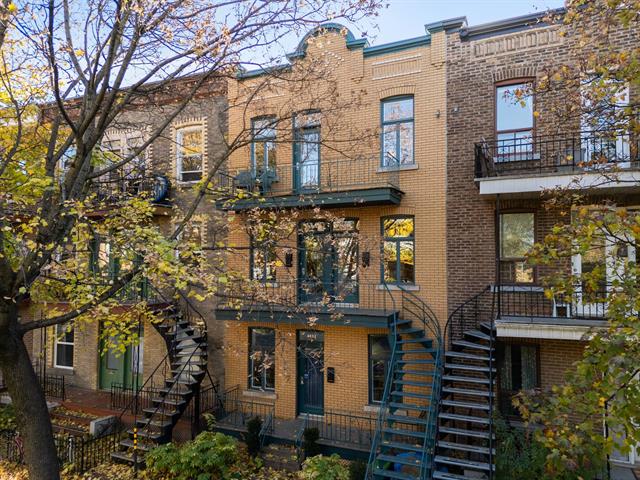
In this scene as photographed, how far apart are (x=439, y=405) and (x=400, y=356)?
7.09ft

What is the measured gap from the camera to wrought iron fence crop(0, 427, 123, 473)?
1058 centimetres

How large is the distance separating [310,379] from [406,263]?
14.8 feet

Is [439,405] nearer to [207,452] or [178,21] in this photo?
[207,452]

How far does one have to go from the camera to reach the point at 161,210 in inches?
558

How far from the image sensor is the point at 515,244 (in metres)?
11.0

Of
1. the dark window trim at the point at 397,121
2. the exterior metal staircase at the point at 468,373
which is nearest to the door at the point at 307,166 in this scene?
the dark window trim at the point at 397,121

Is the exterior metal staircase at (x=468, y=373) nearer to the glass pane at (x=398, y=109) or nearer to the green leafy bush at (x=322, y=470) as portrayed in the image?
the green leafy bush at (x=322, y=470)

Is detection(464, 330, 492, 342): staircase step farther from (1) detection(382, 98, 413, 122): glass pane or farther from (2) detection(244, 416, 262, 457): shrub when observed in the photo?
(1) detection(382, 98, 413, 122): glass pane

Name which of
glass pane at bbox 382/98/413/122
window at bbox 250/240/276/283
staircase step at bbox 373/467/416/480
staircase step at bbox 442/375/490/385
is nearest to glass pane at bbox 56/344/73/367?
window at bbox 250/240/276/283

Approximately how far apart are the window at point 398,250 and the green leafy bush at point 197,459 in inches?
233

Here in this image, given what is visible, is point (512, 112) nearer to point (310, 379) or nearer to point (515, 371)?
point (515, 371)

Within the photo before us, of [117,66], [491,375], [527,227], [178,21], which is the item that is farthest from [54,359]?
[527,227]

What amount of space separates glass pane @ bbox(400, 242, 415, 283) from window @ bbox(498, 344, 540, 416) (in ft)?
9.91

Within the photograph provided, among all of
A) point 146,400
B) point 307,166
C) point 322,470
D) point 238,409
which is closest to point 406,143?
point 307,166
